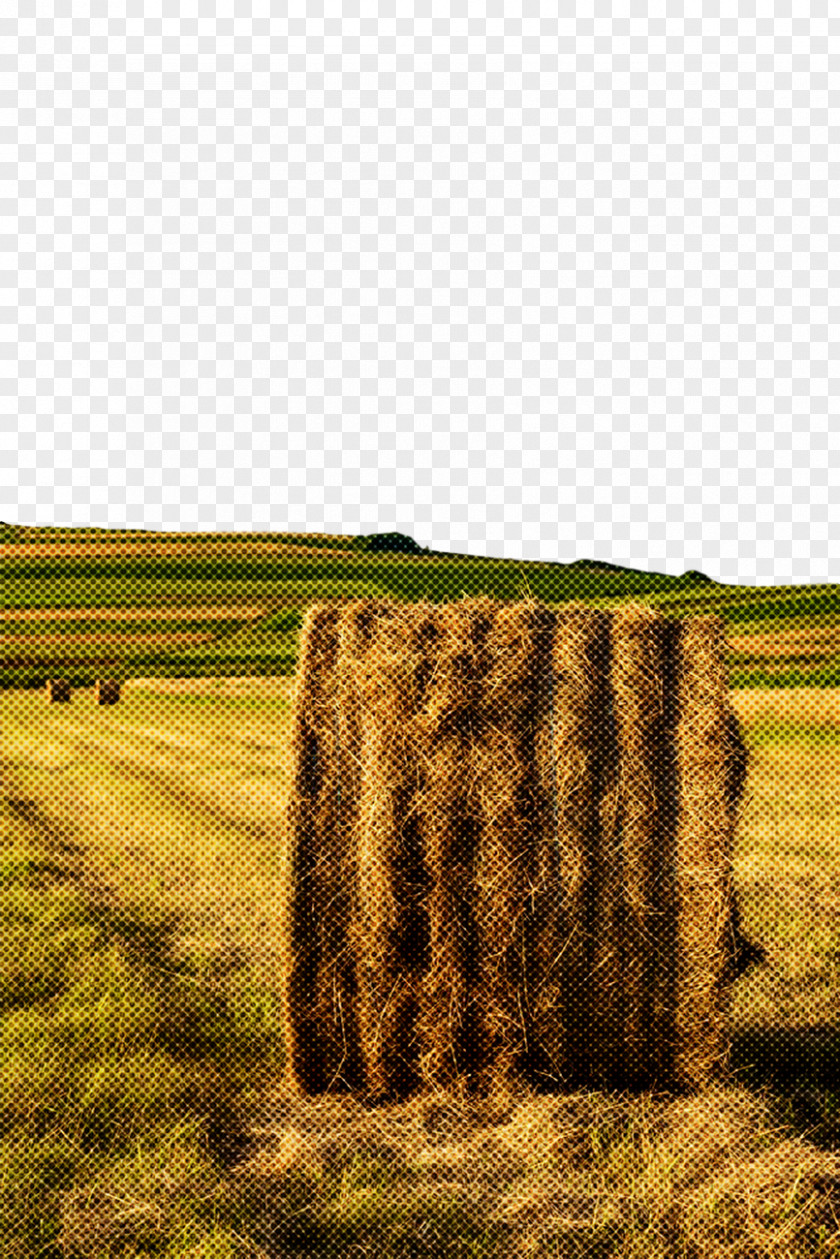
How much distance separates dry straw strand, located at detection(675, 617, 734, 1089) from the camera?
21.4ft

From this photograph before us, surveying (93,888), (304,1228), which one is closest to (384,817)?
(304,1228)

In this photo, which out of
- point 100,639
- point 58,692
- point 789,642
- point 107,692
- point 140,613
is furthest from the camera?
point 140,613

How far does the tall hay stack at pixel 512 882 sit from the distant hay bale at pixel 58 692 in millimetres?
19539

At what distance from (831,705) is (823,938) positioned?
46.4ft

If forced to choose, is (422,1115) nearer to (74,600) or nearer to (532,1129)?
(532,1129)

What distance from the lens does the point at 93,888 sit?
1043 cm

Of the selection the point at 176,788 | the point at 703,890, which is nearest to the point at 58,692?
the point at 176,788

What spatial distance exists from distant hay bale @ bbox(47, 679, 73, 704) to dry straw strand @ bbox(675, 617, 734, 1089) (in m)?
20.2

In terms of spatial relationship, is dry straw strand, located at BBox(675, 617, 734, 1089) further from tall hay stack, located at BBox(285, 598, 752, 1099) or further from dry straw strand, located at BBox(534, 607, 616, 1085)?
dry straw strand, located at BBox(534, 607, 616, 1085)

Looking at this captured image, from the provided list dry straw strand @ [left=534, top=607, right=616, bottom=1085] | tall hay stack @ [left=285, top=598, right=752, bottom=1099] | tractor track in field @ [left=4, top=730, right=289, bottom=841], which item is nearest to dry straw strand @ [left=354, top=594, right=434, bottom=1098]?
tall hay stack @ [left=285, top=598, right=752, bottom=1099]

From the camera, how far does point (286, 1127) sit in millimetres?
6145

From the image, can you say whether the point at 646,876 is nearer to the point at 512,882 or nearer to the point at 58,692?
the point at 512,882

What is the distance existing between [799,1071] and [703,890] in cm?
127

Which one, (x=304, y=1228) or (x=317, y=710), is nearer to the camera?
(x=304, y=1228)
